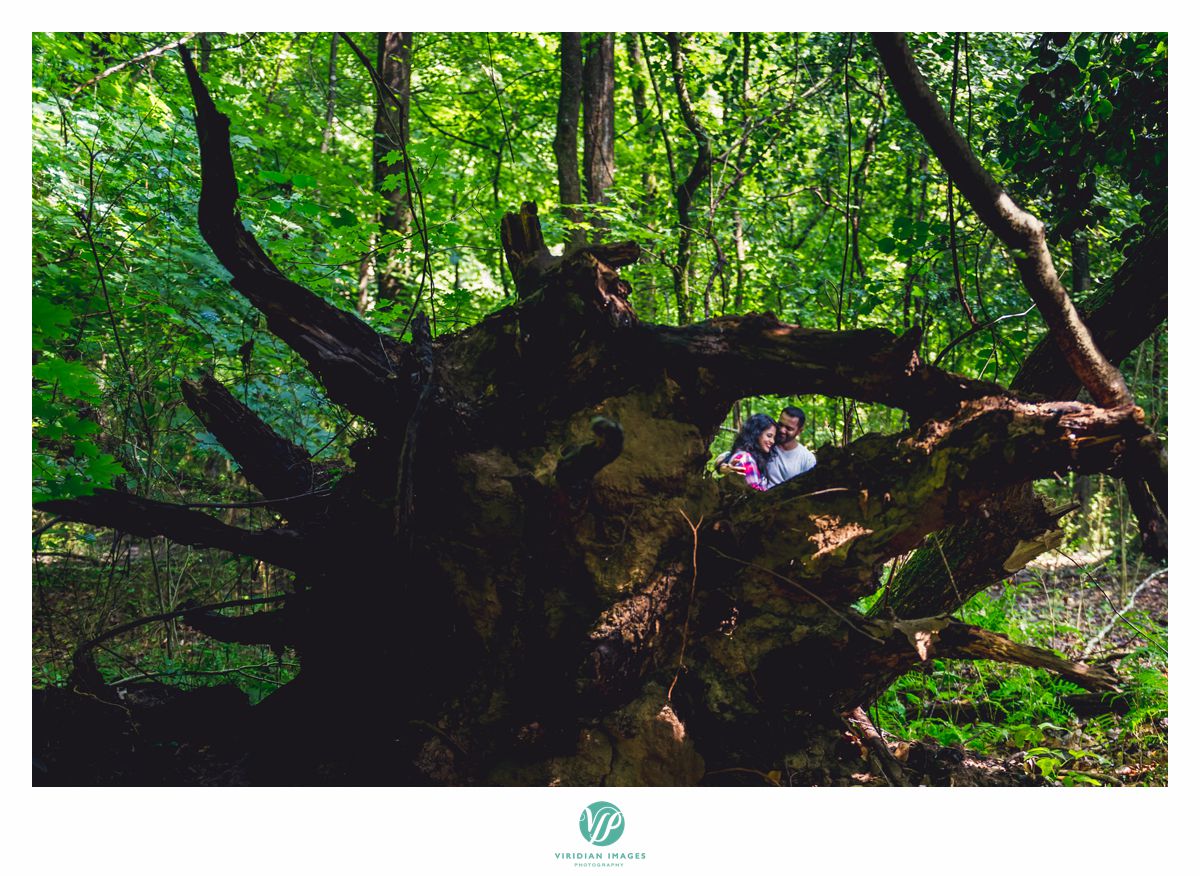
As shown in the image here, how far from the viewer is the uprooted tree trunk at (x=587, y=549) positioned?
251cm

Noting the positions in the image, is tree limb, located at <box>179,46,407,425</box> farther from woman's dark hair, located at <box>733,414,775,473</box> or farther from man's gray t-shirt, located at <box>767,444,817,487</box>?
man's gray t-shirt, located at <box>767,444,817,487</box>

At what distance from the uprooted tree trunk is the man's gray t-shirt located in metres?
2.23

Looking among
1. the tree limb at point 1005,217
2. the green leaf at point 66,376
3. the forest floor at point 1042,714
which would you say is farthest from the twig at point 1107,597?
the green leaf at point 66,376

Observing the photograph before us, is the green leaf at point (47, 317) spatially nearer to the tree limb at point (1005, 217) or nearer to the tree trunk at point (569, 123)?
the tree limb at point (1005, 217)

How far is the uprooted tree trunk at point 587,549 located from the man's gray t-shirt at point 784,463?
2.23m

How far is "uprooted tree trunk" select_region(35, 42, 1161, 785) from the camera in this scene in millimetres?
2508

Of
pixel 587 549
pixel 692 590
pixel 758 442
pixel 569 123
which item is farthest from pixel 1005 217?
pixel 569 123

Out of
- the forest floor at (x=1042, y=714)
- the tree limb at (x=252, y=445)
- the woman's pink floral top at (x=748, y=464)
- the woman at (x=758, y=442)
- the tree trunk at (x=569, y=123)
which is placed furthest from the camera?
the tree trunk at (x=569, y=123)

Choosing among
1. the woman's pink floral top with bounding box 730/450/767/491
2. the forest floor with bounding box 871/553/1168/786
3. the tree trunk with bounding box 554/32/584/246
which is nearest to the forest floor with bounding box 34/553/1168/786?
the forest floor with bounding box 871/553/1168/786

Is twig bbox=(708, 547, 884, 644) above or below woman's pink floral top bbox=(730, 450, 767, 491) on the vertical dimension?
below

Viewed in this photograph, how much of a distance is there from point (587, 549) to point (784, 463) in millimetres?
2705

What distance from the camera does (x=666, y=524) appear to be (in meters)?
2.69
